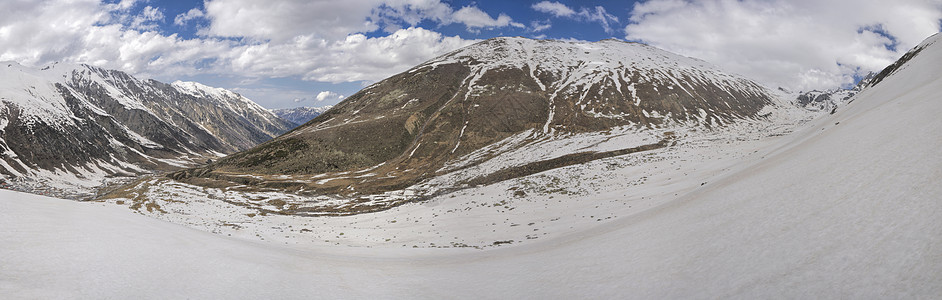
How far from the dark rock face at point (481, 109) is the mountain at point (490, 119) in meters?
0.38

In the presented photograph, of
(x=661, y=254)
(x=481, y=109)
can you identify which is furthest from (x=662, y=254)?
(x=481, y=109)

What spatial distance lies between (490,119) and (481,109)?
6.38 metres

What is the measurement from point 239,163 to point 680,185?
310ft

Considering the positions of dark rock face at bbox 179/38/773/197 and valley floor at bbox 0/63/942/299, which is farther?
dark rock face at bbox 179/38/773/197

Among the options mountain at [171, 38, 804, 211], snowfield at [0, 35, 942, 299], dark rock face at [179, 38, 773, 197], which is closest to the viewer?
snowfield at [0, 35, 942, 299]

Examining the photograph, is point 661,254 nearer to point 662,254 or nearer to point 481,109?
point 662,254

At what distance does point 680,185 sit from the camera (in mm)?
28562

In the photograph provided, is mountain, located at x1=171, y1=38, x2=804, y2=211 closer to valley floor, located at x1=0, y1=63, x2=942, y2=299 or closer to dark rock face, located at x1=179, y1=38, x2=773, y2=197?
dark rock face, located at x1=179, y1=38, x2=773, y2=197

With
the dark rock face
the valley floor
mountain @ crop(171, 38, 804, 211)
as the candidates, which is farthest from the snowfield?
the dark rock face

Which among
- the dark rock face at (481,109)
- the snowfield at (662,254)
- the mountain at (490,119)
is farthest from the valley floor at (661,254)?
the dark rock face at (481,109)

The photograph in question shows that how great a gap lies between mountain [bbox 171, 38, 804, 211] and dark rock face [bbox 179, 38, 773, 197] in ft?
1.25

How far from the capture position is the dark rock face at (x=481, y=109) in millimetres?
91125

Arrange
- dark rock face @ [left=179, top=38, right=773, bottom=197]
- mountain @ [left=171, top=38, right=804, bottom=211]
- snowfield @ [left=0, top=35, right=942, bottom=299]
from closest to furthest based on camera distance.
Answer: snowfield @ [left=0, top=35, right=942, bottom=299] → mountain @ [left=171, top=38, right=804, bottom=211] → dark rock face @ [left=179, top=38, right=773, bottom=197]

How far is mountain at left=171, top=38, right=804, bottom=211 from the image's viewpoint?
257ft
